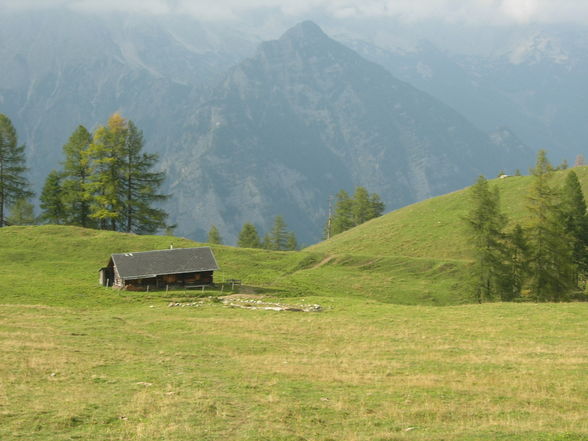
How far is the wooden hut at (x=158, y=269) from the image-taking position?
57594mm

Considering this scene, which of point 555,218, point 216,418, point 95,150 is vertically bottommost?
point 216,418

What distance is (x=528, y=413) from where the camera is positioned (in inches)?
799

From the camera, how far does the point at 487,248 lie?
181 feet

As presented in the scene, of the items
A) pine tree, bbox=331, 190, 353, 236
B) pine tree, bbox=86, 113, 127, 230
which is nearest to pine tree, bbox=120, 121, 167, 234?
pine tree, bbox=86, 113, 127, 230

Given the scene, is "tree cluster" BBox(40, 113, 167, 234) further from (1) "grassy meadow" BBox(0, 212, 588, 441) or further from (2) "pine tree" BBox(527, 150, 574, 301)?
(2) "pine tree" BBox(527, 150, 574, 301)

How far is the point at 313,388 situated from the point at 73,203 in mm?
74070

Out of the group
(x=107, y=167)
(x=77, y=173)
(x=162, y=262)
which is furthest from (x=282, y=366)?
(x=77, y=173)

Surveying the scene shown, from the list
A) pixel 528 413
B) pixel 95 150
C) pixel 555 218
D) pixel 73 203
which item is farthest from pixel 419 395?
pixel 73 203

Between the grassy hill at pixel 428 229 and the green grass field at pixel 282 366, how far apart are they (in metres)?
19.8

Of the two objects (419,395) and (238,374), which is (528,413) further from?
(238,374)

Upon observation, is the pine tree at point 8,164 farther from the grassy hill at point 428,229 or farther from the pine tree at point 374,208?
the pine tree at point 374,208

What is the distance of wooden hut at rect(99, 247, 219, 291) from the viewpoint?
57.6m

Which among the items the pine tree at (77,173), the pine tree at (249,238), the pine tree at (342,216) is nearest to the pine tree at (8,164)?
the pine tree at (77,173)

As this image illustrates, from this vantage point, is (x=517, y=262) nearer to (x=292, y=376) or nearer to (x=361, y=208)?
(x=292, y=376)
